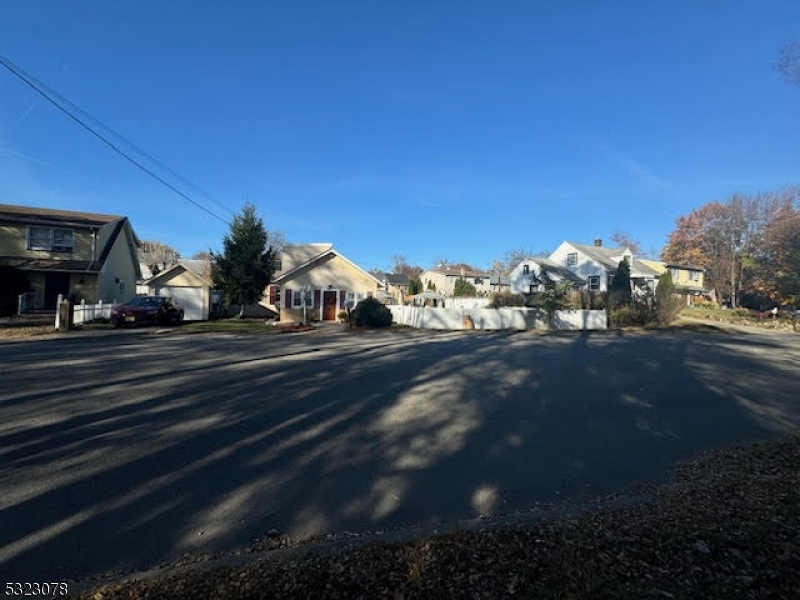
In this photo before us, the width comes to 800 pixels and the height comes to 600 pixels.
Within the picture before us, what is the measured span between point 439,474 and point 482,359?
840cm

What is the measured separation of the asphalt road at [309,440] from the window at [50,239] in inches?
671

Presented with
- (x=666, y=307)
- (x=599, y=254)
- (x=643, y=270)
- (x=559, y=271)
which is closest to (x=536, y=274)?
(x=559, y=271)

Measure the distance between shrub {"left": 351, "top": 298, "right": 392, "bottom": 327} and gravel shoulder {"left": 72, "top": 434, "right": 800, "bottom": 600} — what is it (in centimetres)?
2046

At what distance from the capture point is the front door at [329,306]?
2948 cm

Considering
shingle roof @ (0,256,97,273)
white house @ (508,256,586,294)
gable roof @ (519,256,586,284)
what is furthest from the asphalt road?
gable roof @ (519,256,586,284)

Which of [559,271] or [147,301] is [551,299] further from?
[559,271]

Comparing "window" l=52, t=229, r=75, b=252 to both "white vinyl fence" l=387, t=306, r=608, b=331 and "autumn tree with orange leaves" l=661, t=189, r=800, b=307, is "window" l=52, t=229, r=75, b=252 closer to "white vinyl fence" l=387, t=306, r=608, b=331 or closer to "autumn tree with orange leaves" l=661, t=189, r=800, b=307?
"white vinyl fence" l=387, t=306, r=608, b=331

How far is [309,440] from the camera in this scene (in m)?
5.40

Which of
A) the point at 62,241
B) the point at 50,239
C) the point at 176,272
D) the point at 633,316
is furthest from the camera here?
the point at 176,272

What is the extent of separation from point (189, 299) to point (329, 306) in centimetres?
917

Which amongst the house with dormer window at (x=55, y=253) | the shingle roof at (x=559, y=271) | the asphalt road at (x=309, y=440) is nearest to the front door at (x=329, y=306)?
the house with dormer window at (x=55, y=253)

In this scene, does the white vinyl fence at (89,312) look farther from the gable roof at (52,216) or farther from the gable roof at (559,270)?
the gable roof at (559,270)

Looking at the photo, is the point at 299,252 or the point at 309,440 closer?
the point at 309,440

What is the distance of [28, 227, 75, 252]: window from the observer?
79.3 feet
